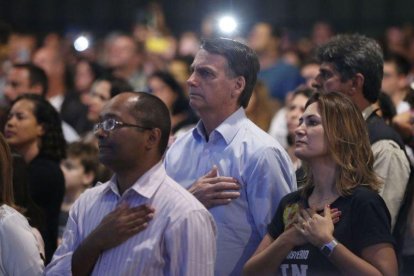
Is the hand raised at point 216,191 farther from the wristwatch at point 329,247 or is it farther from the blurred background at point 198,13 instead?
the blurred background at point 198,13

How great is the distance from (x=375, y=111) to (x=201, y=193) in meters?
1.22

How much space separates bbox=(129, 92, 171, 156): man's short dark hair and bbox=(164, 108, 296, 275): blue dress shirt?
71 cm

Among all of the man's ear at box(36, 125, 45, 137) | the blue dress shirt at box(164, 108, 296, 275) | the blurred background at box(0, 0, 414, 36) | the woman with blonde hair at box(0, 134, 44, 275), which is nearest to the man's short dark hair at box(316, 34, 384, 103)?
the blue dress shirt at box(164, 108, 296, 275)

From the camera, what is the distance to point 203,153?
19.7ft

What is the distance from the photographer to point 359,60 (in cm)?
648

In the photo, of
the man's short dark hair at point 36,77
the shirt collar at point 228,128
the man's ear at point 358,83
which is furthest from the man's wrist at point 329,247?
the man's short dark hair at point 36,77

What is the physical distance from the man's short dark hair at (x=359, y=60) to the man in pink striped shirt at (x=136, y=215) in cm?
156

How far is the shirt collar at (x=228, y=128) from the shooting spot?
19.5 ft

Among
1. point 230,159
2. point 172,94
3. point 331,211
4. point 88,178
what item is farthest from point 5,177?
point 172,94

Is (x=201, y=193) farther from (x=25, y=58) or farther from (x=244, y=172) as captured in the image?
(x=25, y=58)

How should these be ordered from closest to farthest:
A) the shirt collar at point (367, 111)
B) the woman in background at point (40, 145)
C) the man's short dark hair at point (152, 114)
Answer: the man's short dark hair at point (152, 114) < the shirt collar at point (367, 111) < the woman in background at point (40, 145)

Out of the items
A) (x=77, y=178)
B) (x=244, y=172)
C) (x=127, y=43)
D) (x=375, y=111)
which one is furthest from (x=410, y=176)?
(x=127, y=43)

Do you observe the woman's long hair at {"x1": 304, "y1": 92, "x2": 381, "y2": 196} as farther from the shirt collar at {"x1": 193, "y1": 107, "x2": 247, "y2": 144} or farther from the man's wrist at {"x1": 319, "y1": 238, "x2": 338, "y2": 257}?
the shirt collar at {"x1": 193, "y1": 107, "x2": 247, "y2": 144}

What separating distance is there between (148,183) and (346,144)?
99 cm
